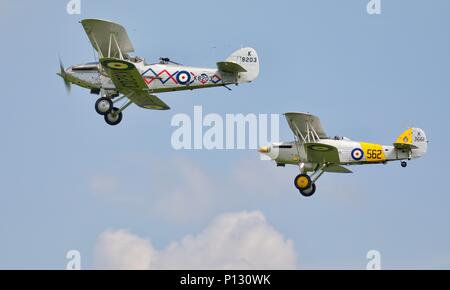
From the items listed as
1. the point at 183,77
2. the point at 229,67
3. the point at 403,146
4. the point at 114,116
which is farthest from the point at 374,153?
the point at 114,116

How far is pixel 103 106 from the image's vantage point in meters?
41.7

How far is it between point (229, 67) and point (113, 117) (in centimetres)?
406

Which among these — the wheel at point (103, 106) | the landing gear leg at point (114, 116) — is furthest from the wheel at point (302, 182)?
the wheel at point (103, 106)

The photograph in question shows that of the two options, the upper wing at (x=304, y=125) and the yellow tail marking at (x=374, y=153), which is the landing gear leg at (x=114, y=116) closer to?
the upper wing at (x=304, y=125)

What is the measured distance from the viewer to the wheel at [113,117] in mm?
41812

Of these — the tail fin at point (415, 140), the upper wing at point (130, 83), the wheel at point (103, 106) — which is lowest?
the tail fin at point (415, 140)

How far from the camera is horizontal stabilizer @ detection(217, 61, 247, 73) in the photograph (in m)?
41.2

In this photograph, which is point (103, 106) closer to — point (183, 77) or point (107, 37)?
point (107, 37)

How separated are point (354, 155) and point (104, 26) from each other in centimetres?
891
